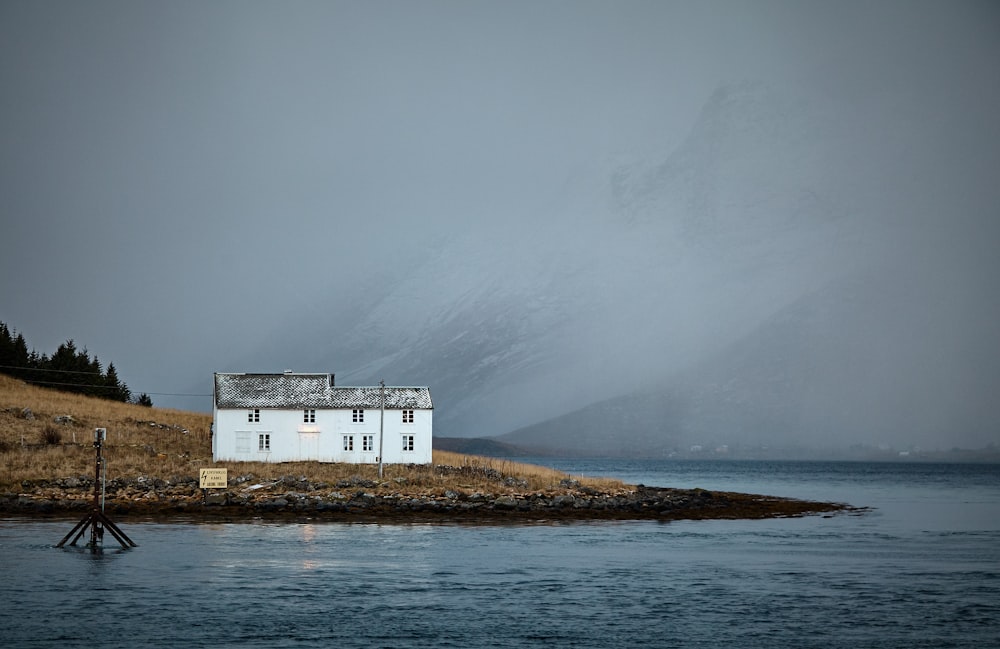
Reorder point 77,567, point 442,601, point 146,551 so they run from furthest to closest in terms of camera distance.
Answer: point 146,551 < point 77,567 < point 442,601

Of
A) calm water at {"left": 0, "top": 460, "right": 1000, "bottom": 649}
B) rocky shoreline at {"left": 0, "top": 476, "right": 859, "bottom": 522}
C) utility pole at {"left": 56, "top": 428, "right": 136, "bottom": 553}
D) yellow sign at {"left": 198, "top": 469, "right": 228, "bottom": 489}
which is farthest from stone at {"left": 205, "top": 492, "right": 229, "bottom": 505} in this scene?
utility pole at {"left": 56, "top": 428, "right": 136, "bottom": 553}

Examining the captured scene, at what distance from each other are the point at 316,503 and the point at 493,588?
2920 centimetres

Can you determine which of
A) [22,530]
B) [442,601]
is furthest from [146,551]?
[442,601]

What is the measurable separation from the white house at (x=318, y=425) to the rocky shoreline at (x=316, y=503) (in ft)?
23.1

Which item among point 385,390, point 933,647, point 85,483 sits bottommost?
point 933,647

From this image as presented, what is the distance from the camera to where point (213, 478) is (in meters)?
70.7

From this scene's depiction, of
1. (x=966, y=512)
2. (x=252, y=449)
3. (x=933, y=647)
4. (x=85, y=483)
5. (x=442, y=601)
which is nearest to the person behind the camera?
(x=933, y=647)

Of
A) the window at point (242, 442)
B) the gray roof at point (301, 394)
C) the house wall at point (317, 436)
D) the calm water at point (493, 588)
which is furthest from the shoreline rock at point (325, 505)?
the gray roof at point (301, 394)

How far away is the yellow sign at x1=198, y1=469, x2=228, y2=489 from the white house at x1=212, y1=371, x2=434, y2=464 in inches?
366

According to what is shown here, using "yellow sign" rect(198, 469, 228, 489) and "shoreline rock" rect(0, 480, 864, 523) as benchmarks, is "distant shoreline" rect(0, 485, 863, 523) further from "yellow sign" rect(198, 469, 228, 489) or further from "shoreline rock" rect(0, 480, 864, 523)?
"yellow sign" rect(198, 469, 228, 489)

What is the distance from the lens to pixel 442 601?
3959 cm

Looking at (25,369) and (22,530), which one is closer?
(22,530)

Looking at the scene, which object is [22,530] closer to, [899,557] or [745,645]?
[745,645]

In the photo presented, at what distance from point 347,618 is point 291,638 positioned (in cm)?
337
